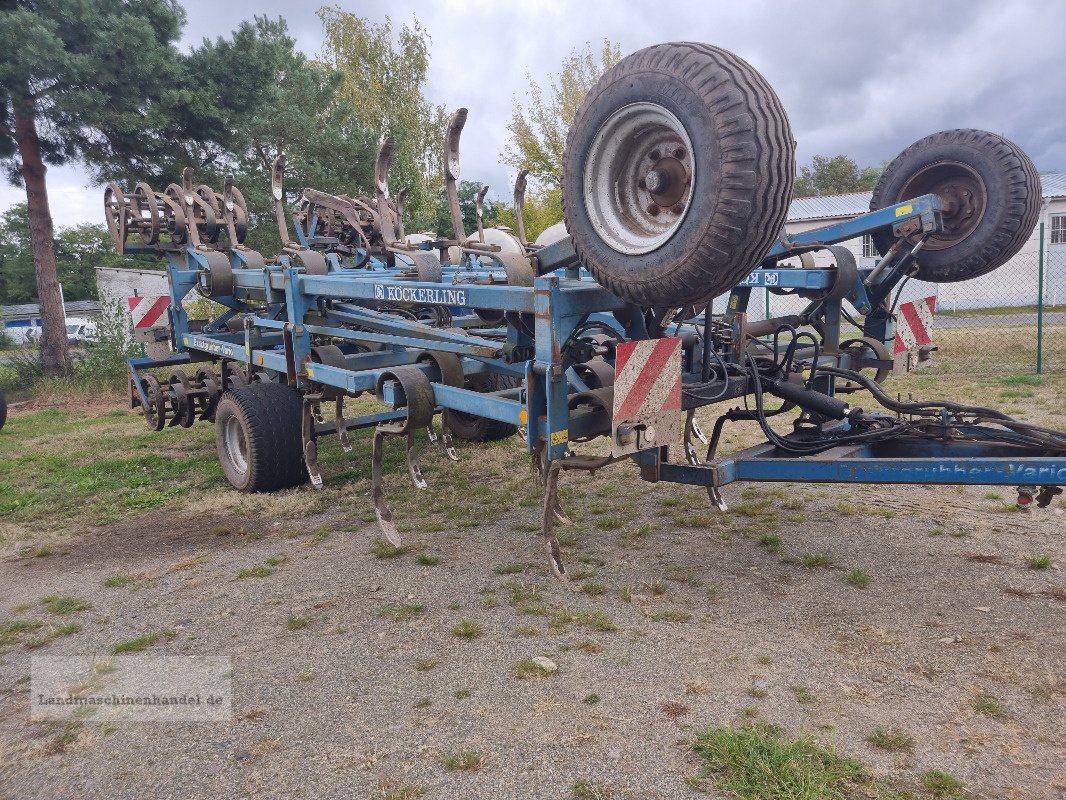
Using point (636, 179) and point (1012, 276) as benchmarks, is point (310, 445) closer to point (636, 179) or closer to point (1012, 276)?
point (636, 179)

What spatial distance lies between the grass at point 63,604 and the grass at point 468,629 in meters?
1.86

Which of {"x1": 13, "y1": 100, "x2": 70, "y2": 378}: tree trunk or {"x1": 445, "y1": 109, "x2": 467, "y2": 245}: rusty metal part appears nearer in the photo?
{"x1": 445, "y1": 109, "x2": 467, "y2": 245}: rusty metal part

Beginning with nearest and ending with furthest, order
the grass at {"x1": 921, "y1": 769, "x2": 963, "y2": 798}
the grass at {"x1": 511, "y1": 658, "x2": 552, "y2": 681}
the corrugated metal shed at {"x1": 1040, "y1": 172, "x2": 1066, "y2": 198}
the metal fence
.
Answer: the grass at {"x1": 921, "y1": 769, "x2": 963, "y2": 798} → the grass at {"x1": 511, "y1": 658, "x2": 552, "y2": 681} → the metal fence → the corrugated metal shed at {"x1": 1040, "y1": 172, "x2": 1066, "y2": 198}

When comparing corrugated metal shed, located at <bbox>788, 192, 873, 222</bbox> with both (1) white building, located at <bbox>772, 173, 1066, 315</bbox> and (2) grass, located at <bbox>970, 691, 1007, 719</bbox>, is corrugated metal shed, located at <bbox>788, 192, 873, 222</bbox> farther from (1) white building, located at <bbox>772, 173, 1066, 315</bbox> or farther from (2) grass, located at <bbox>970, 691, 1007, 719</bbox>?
Answer: (2) grass, located at <bbox>970, 691, 1007, 719</bbox>

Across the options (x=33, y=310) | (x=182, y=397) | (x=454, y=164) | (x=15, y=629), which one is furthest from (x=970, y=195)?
(x=33, y=310)

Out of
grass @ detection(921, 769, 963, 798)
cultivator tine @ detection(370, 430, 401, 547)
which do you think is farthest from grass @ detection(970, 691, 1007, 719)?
cultivator tine @ detection(370, 430, 401, 547)

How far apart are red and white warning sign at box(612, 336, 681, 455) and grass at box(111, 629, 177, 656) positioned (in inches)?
82.6

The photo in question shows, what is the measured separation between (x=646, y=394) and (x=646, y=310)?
690mm

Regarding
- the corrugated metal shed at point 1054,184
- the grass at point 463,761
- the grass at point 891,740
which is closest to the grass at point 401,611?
the grass at point 463,761

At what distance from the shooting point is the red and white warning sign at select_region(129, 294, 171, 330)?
687 centimetres

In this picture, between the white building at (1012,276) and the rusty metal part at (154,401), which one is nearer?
the rusty metal part at (154,401)

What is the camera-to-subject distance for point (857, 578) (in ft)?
12.3

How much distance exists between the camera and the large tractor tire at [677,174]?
2.73m

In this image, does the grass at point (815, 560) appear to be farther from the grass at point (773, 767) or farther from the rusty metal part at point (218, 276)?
the rusty metal part at point (218, 276)
